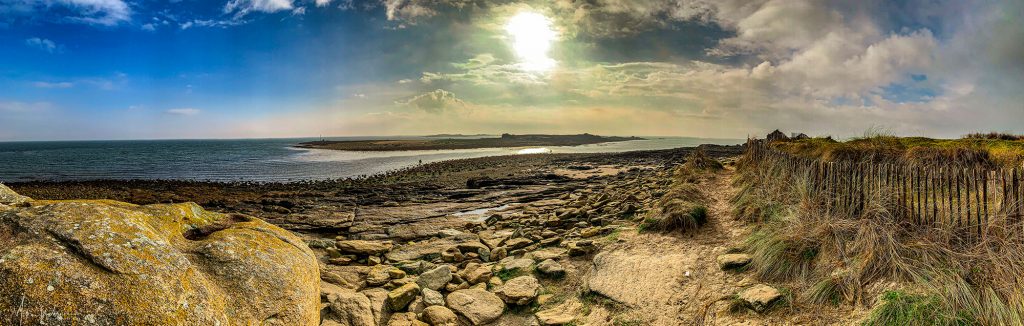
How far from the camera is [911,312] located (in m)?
4.66

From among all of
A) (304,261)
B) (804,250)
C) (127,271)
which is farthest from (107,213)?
(804,250)

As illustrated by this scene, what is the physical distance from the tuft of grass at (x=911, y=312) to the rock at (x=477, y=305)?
4639mm

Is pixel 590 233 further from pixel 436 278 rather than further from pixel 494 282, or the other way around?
pixel 436 278

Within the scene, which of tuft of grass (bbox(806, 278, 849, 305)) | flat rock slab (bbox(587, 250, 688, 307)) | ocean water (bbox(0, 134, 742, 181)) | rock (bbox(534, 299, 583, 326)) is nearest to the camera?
tuft of grass (bbox(806, 278, 849, 305))

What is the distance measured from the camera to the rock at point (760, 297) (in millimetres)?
5727

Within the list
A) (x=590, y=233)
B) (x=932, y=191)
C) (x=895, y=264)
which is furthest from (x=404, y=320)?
(x=932, y=191)

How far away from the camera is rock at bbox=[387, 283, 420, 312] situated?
671cm

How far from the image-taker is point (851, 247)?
6188 mm

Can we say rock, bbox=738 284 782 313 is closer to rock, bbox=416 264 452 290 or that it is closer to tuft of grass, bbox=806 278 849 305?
tuft of grass, bbox=806 278 849 305

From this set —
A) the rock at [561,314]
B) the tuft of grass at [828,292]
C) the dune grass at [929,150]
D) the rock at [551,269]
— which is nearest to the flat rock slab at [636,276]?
the rock at [561,314]

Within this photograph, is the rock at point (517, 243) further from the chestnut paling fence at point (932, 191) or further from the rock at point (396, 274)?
the chestnut paling fence at point (932, 191)

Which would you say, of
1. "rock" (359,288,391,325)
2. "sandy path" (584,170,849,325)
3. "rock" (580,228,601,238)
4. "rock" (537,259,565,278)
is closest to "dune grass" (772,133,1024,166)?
"sandy path" (584,170,849,325)

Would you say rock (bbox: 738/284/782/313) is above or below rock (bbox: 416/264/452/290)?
above

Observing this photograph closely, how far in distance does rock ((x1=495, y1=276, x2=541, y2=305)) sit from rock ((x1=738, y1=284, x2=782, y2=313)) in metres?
3.08
